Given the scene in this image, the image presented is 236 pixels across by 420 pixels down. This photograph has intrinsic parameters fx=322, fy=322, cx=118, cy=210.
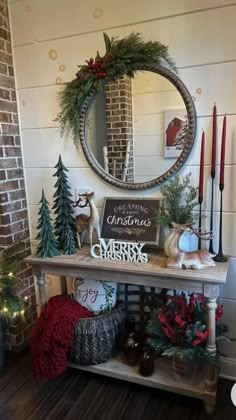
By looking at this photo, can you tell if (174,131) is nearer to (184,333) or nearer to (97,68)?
(97,68)

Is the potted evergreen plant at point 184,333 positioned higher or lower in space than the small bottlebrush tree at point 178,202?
lower

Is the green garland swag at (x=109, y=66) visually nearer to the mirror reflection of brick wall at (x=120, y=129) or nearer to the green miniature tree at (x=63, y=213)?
the mirror reflection of brick wall at (x=120, y=129)

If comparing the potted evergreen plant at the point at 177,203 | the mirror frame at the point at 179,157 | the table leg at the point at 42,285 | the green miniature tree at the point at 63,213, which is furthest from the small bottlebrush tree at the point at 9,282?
the potted evergreen plant at the point at 177,203

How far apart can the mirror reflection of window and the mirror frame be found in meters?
0.02

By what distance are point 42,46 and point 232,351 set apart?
7.20 ft

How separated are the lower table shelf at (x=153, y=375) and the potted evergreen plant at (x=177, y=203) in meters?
0.72

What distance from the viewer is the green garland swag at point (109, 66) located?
1733 mm

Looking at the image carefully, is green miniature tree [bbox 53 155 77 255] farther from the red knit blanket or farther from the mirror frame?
the red knit blanket

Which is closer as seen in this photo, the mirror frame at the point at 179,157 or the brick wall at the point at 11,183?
the mirror frame at the point at 179,157

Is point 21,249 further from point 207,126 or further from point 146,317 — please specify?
point 207,126

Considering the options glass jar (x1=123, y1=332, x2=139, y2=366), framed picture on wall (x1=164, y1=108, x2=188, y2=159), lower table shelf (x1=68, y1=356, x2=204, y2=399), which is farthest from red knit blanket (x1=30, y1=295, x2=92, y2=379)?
framed picture on wall (x1=164, y1=108, x2=188, y2=159)

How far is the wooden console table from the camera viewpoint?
5.08ft

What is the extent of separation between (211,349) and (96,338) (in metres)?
0.65

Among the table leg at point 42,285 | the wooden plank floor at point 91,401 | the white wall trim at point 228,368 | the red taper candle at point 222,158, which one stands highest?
the red taper candle at point 222,158
